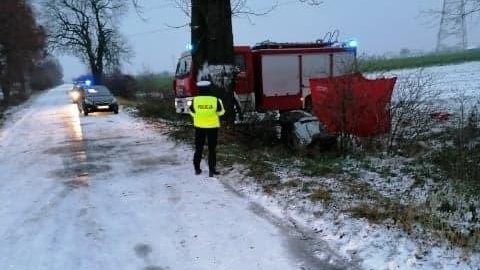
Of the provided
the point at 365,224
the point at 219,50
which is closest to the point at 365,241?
the point at 365,224

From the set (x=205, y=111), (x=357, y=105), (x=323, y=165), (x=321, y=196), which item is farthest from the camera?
(x=357, y=105)

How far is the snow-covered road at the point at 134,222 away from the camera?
18.7 ft

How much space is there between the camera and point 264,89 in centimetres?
1977

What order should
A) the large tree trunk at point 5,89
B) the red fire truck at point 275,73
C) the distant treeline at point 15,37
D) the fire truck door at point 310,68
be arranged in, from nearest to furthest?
1. the red fire truck at point 275,73
2. the fire truck door at point 310,68
3. the distant treeline at point 15,37
4. the large tree trunk at point 5,89

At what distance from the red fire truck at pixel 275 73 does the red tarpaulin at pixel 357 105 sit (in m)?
7.90

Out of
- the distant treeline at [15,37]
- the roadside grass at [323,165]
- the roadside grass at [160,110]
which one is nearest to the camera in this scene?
the roadside grass at [323,165]

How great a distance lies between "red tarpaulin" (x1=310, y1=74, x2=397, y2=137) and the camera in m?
10.7

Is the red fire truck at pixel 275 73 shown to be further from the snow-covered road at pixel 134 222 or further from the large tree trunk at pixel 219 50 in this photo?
the snow-covered road at pixel 134 222

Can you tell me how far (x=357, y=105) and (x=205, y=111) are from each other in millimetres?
3029

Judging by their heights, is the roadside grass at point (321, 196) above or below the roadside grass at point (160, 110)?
above

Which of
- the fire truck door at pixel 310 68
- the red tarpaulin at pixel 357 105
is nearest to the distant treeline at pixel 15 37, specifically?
the fire truck door at pixel 310 68

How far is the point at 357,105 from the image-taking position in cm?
1068

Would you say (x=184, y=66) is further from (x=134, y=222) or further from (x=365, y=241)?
(x=365, y=241)

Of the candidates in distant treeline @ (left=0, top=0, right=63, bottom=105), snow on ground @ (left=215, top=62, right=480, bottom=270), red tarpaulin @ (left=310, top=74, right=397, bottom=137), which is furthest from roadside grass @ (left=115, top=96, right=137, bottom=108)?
snow on ground @ (left=215, top=62, right=480, bottom=270)
